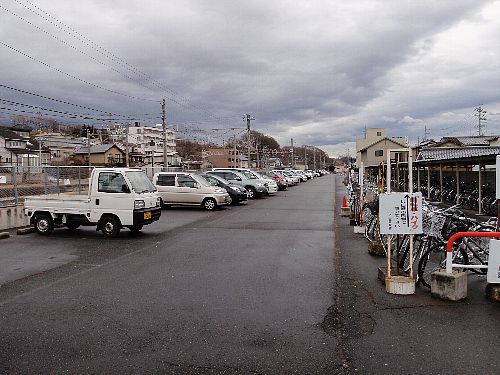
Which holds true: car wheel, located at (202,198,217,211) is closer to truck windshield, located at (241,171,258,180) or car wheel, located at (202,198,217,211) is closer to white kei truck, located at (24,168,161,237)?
white kei truck, located at (24,168,161,237)

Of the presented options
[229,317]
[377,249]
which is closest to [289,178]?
[377,249]

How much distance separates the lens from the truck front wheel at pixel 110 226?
11.6 m

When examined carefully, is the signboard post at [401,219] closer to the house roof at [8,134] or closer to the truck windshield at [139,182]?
the truck windshield at [139,182]

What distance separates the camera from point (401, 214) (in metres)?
6.36

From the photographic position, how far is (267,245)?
10555 millimetres

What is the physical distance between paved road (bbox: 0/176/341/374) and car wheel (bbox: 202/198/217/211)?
8.46 metres

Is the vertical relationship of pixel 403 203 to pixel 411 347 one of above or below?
above

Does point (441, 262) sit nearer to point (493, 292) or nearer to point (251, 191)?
point (493, 292)

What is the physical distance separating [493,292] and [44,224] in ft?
36.8

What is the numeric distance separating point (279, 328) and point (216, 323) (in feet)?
2.49

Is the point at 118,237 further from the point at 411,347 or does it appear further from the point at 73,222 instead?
the point at 411,347

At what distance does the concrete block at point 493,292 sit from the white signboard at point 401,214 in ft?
3.93

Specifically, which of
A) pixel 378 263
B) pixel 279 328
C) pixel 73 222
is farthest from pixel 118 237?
pixel 279 328

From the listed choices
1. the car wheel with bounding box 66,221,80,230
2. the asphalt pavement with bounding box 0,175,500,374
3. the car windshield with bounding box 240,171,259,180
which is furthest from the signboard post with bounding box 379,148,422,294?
the car windshield with bounding box 240,171,259,180
